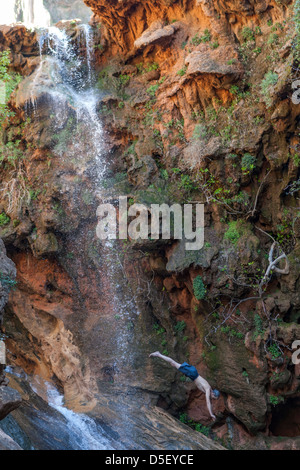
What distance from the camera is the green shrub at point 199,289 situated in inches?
441

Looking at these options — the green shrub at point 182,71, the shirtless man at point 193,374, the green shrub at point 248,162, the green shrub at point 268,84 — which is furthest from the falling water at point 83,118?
the green shrub at point 268,84

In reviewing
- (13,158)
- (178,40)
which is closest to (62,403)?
(13,158)

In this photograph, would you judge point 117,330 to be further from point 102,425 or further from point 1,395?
point 1,395

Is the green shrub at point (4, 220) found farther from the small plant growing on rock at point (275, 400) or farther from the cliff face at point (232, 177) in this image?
the small plant growing on rock at point (275, 400)

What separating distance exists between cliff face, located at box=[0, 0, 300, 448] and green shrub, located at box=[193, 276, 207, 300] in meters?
0.09

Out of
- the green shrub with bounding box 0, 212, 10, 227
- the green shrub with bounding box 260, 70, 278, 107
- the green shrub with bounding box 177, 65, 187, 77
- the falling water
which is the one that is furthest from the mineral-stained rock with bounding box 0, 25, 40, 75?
the green shrub with bounding box 260, 70, 278, 107

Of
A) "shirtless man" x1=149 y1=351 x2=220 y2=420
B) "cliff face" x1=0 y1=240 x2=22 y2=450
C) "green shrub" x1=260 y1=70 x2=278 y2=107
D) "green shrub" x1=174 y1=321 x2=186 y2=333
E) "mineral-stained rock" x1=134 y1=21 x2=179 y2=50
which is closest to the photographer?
"cliff face" x1=0 y1=240 x2=22 y2=450

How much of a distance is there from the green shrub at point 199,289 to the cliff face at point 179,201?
9 cm

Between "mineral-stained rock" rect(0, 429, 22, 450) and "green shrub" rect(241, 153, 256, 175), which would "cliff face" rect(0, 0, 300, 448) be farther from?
"mineral-stained rock" rect(0, 429, 22, 450)

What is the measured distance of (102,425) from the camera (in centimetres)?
991

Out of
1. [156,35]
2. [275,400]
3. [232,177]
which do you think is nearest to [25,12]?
[156,35]

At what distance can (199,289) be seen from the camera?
11227 mm

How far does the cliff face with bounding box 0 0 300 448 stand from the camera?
10.5 metres

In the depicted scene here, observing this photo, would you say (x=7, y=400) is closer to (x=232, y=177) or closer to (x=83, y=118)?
(x=232, y=177)
